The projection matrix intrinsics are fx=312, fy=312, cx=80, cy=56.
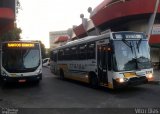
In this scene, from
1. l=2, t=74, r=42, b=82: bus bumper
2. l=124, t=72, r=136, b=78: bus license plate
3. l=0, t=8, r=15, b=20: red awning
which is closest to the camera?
l=124, t=72, r=136, b=78: bus license plate

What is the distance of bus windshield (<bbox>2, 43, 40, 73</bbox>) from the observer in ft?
60.6

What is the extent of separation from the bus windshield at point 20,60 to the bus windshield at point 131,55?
6.45 meters

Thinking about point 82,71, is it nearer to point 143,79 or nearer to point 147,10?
point 143,79

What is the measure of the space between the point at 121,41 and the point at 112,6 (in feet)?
61.3

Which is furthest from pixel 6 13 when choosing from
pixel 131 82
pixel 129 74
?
pixel 131 82

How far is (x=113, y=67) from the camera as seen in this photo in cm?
1409

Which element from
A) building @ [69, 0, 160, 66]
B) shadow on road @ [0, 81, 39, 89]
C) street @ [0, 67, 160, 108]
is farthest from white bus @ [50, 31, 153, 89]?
building @ [69, 0, 160, 66]

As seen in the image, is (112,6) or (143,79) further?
(112,6)

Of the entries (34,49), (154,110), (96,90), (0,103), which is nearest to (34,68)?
(34,49)

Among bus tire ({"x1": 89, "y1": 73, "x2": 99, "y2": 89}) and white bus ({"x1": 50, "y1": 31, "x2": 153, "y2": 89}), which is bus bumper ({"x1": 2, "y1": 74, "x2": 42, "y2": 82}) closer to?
white bus ({"x1": 50, "y1": 31, "x2": 153, "y2": 89})

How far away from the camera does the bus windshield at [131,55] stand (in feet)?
46.6

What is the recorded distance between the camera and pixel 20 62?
61.3ft

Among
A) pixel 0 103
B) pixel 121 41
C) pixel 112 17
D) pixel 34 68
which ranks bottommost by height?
pixel 0 103

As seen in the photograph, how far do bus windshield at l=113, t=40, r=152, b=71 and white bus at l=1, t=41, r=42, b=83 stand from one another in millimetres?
6386
